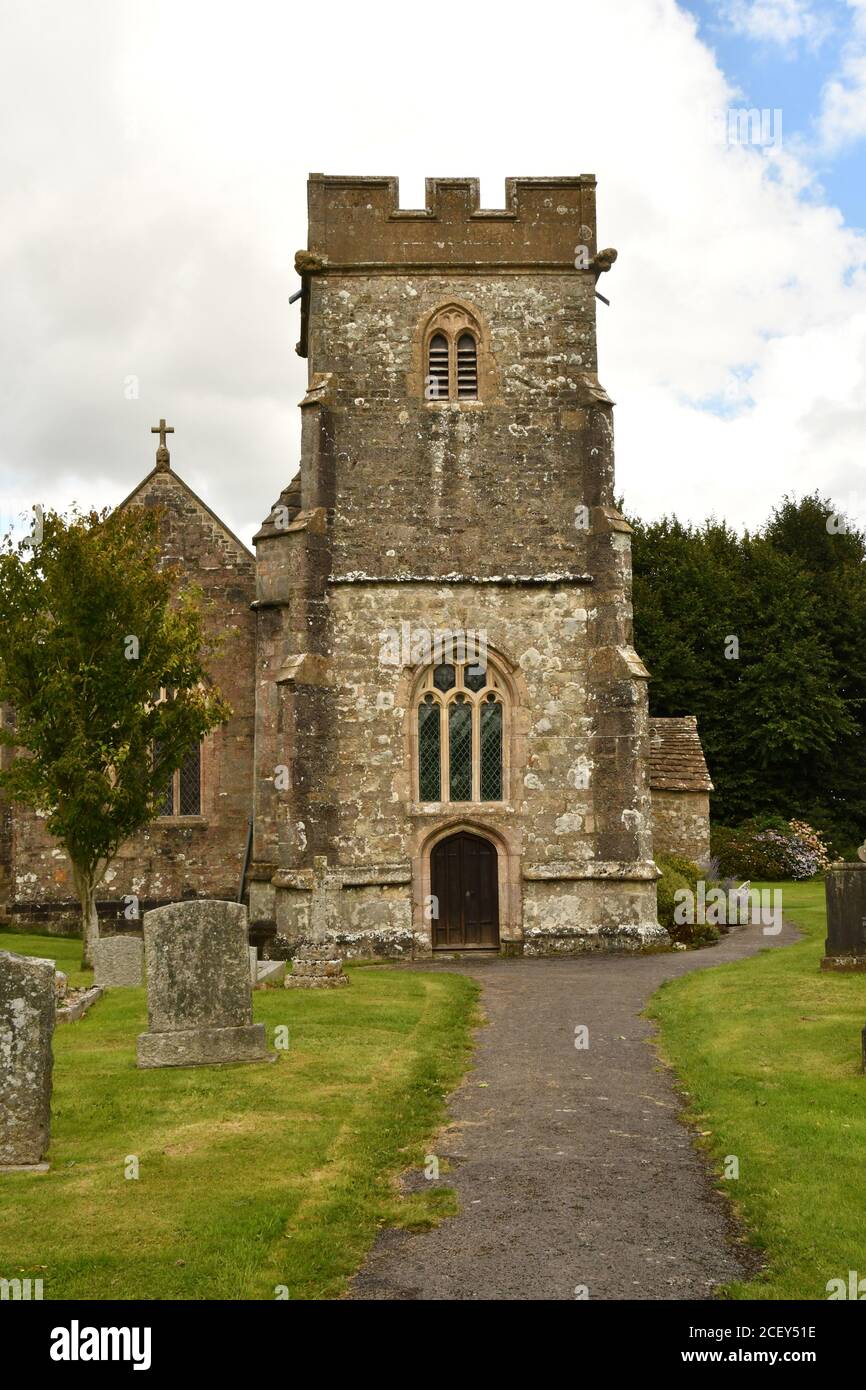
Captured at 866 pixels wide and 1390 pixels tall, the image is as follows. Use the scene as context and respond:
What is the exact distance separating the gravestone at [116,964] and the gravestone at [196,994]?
5.95 m

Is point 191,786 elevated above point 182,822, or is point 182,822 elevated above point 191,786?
point 191,786

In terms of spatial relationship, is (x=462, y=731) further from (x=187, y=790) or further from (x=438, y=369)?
(x=438, y=369)

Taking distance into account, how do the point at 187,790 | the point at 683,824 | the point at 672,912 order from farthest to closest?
the point at 683,824 → the point at 187,790 → the point at 672,912

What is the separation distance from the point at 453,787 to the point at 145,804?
543 cm

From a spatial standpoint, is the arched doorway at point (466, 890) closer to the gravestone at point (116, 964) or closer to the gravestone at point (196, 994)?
the gravestone at point (116, 964)

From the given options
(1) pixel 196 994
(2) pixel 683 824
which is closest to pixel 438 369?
(2) pixel 683 824

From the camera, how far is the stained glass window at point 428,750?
72.7ft

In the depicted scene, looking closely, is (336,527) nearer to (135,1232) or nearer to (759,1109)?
(759,1109)

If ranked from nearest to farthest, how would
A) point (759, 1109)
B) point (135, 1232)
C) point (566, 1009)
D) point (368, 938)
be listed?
point (135, 1232) < point (759, 1109) < point (566, 1009) < point (368, 938)

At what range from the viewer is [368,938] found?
2142 centimetres

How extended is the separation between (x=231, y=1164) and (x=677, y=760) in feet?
75.3

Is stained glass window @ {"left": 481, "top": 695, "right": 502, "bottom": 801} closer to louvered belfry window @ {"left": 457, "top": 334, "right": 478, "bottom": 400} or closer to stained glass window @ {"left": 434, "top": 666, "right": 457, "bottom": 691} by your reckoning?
stained glass window @ {"left": 434, "top": 666, "right": 457, "bottom": 691}

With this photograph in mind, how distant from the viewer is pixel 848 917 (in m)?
16.2
